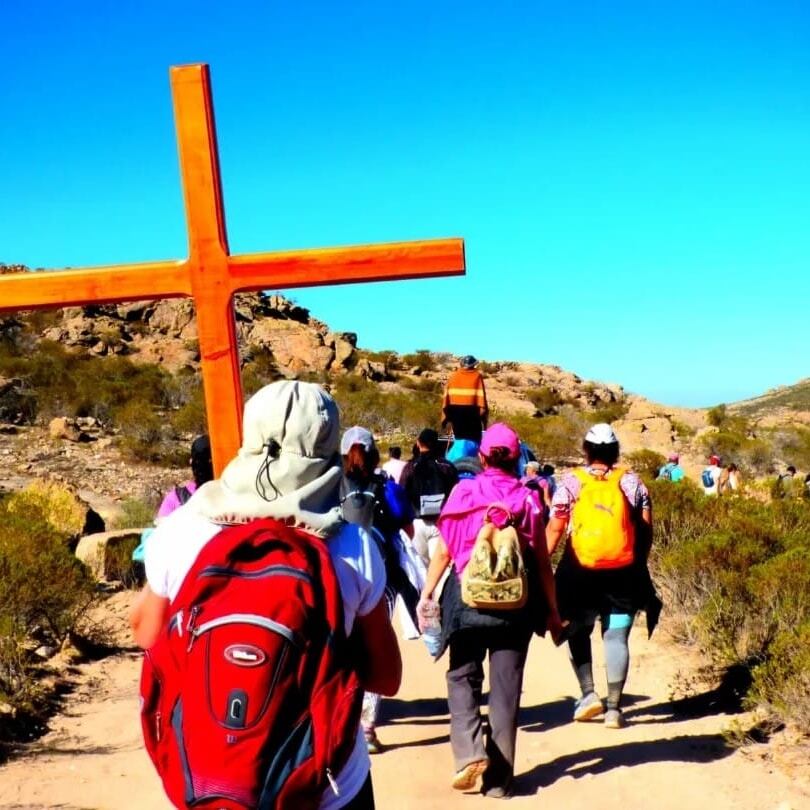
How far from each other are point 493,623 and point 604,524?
1088 mm

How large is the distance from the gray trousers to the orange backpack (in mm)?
890

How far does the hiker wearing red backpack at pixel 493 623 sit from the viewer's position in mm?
4766

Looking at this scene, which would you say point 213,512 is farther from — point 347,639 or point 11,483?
point 11,483

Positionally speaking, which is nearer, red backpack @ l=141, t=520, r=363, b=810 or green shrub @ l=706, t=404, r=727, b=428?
red backpack @ l=141, t=520, r=363, b=810

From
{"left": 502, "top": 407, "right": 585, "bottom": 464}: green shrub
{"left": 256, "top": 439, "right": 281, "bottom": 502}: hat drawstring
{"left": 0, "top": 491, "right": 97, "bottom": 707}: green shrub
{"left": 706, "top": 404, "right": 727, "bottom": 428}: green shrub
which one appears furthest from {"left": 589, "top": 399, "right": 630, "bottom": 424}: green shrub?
{"left": 256, "top": 439, "right": 281, "bottom": 502}: hat drawstring

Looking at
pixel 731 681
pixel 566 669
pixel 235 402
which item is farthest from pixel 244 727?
pixel 566 669

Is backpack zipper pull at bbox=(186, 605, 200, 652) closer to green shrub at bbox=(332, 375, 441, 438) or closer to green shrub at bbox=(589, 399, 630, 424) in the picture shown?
green shrub at bbox=(332, 375, 441, 438)

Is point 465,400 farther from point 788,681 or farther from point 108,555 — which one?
point 108,555

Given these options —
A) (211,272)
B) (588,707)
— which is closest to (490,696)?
(588,707)

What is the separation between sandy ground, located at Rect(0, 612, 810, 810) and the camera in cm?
489

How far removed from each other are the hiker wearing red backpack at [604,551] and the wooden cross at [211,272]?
2.16m

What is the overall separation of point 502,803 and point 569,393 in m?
40.6

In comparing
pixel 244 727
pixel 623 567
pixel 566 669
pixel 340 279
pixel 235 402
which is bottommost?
pixel 566 669

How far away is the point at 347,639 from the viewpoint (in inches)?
90.9
